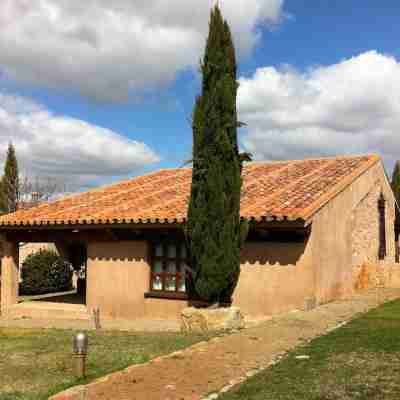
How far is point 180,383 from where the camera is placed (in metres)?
5.82

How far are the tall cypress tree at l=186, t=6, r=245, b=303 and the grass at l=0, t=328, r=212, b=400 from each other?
179cm

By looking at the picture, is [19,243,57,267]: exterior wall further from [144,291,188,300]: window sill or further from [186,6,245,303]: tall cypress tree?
[186,6,245,303]: tall cypress tree

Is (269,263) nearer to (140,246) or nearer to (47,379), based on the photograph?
(140,246)

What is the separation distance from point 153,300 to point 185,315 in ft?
9.12

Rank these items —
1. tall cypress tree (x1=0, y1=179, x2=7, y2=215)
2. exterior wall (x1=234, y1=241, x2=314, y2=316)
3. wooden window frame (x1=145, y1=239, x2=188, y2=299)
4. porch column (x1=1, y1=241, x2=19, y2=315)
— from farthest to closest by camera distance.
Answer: tall cypress tree (x1=0, y1=179, x2=7, y2=215)
porch column (x1=1, y1=241, x2=19, y2=315)
wooden window frame (x1=145, y1=239, x2=188, y2=299)
exterior wall (x1=234, y1=241, x2=314, y2=316)

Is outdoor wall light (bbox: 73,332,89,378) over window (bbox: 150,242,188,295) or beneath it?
beneath

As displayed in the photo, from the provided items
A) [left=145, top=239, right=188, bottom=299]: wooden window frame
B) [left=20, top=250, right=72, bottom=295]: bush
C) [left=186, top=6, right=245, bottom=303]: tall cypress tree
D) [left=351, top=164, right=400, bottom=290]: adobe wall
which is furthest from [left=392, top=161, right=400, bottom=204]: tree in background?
[left=186, top=6, right=245, bottom=303]: tall cypress tree

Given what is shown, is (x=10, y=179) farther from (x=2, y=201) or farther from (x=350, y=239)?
(x=350, y=239)

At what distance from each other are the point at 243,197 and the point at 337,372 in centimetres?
770

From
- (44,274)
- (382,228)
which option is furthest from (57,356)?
(44,274)

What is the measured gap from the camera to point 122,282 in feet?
44.3

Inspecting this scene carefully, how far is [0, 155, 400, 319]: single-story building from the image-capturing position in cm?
1148

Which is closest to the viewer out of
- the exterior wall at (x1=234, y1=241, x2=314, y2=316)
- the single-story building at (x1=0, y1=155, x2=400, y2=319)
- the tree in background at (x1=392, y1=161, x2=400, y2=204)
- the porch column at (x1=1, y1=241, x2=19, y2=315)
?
the exterior wall at (x1=234, y1=241, x2=314, y2=316)

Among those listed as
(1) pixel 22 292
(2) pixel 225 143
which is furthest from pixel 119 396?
(1) pixel 22 292
